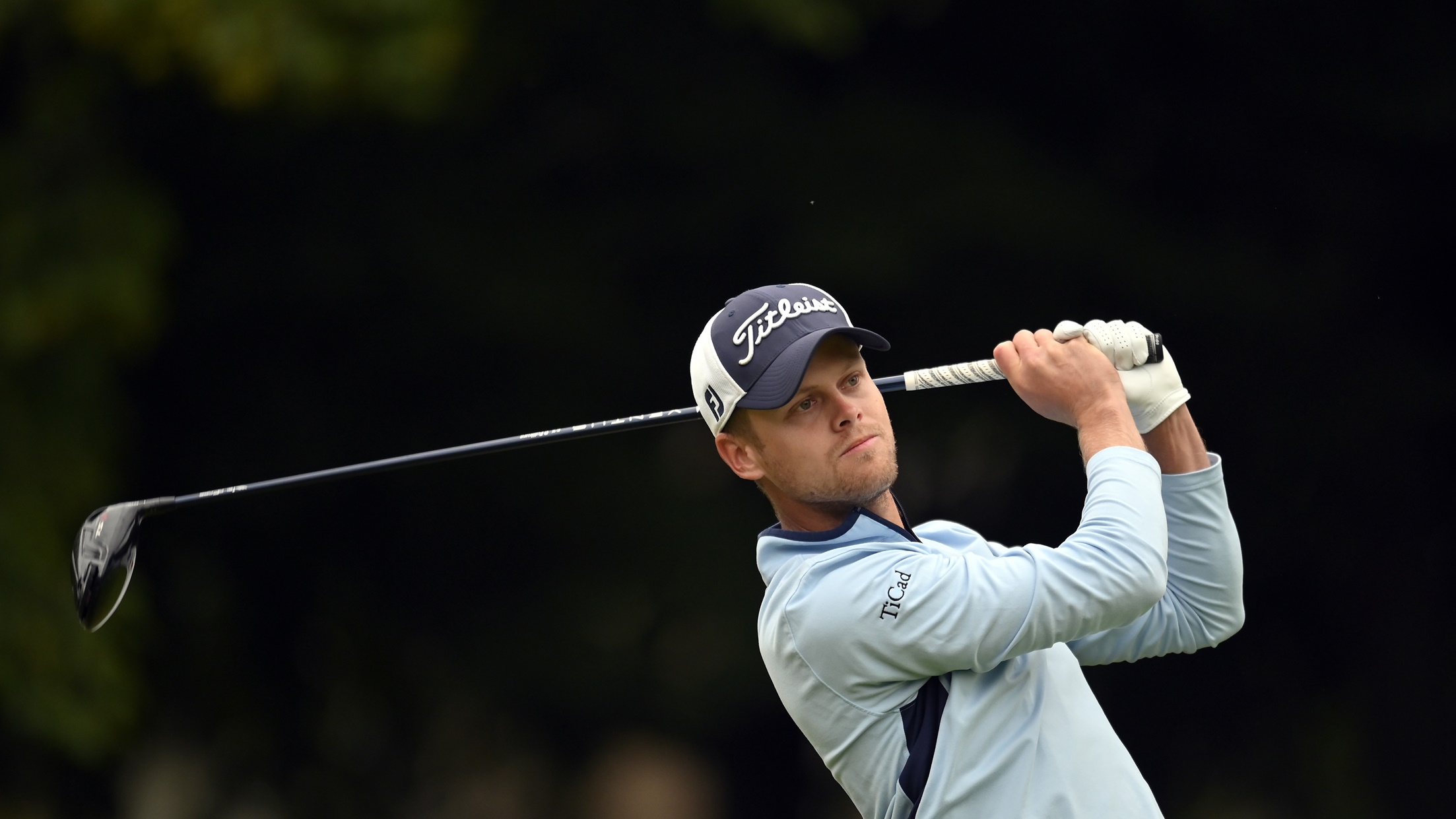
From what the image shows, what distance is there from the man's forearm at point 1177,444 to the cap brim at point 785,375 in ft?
1.69

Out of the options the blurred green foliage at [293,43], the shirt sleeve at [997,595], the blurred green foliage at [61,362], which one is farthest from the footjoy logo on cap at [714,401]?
the blurred green foliage at [61,362]

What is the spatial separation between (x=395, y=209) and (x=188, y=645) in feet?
8.41

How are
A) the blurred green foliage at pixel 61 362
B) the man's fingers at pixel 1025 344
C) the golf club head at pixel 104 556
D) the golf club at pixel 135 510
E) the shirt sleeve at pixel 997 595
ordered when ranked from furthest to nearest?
the blurred green foliage at pixel 61 362
the golf club head at pixel 104 556
the golf club at pixel 135 510
the man's fingers at pixel 1025 344
the shirt sleeve at pixel 997 595

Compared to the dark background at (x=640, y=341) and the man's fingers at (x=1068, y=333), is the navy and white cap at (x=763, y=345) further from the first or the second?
the dark background at (x=640, y=341)

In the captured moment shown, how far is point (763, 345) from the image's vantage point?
8.93ft

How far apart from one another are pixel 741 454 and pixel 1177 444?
756 millimetres

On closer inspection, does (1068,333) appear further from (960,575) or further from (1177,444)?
(960,575)

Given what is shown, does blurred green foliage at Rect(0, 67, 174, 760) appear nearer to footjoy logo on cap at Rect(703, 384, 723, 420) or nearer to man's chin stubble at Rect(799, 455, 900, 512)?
footjoy logo on cap at Rect(703, 384, 723, 420)

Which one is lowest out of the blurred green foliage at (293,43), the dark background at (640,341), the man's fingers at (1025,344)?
the dark background at (640,341)

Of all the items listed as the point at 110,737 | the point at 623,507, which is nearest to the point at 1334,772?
the point at 623,507

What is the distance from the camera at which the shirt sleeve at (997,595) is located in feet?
7.93

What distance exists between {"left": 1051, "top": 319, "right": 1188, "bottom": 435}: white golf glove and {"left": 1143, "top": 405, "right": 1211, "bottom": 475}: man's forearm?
3cm

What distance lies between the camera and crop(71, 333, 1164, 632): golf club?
10.3ft

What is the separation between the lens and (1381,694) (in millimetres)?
7785
